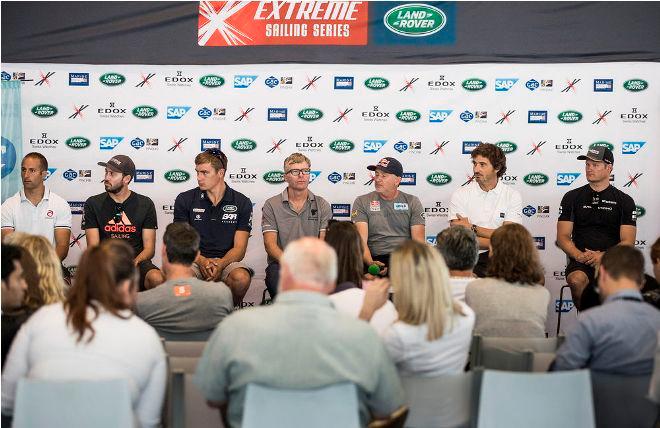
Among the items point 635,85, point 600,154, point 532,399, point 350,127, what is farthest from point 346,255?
point 635,85

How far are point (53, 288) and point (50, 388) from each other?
32.6 inches

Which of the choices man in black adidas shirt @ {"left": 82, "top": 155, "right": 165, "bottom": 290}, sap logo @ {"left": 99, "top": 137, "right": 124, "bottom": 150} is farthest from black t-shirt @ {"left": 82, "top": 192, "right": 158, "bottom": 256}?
sap logo @ {"left": 99, "top": 137, "right": 124, "bottom": 150}

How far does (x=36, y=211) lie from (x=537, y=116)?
394 centimetres

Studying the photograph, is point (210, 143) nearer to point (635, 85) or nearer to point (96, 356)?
point (635, 85)

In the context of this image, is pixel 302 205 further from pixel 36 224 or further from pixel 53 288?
pixel 53 288

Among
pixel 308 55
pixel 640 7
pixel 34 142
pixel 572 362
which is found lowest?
pixel 572 362

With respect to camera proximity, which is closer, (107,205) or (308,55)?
(107,205)

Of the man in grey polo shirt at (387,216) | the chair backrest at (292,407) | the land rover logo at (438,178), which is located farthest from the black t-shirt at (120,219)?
the chair backrest at (292,407)

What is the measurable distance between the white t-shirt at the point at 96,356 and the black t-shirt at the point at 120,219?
3.06 metres

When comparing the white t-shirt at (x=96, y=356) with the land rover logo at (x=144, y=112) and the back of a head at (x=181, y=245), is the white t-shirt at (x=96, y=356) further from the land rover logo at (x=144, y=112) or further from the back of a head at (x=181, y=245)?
the land rover logo at (x=144, y=112)

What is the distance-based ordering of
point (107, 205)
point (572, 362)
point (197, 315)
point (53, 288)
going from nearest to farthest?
point (572, 362) < point (53, 288) < point (197, 315) < point (107, 205)

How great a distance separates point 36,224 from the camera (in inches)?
224

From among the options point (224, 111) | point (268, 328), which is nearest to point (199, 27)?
point (224, 111)

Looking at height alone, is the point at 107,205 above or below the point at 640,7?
below
